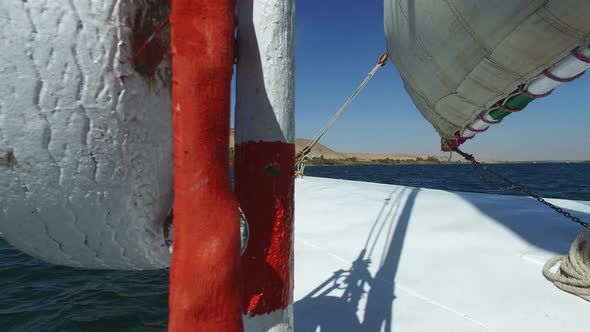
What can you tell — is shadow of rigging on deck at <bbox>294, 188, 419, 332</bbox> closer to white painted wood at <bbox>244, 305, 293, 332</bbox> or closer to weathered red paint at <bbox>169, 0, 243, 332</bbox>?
white painted wood at <bbox>244, 305, 293, 332</bbox>

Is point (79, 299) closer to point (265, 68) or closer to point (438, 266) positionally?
point (438, 266)

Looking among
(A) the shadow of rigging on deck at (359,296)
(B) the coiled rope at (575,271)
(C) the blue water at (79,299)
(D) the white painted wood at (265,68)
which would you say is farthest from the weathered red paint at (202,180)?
(C) the blue water at (79,299)

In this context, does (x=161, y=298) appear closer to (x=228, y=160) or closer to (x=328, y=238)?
(x=328, y=238)

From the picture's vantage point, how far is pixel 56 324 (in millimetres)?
3141

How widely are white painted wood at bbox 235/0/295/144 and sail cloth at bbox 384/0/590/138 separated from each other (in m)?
1.53

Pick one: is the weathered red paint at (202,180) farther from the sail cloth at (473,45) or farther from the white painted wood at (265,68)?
the sail cloth at (473,45)

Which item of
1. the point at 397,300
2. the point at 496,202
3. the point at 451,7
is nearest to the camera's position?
the point at 451,7

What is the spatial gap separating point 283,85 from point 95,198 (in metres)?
0.61

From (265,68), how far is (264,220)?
44cm

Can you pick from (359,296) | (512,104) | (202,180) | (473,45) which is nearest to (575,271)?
(512,104)

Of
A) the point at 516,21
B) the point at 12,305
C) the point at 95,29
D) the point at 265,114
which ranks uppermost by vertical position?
the point at 516,21

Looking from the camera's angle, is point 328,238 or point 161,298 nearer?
point 161,298

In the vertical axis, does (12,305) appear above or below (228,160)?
below

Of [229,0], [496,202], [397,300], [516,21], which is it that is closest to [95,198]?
[229,0]
